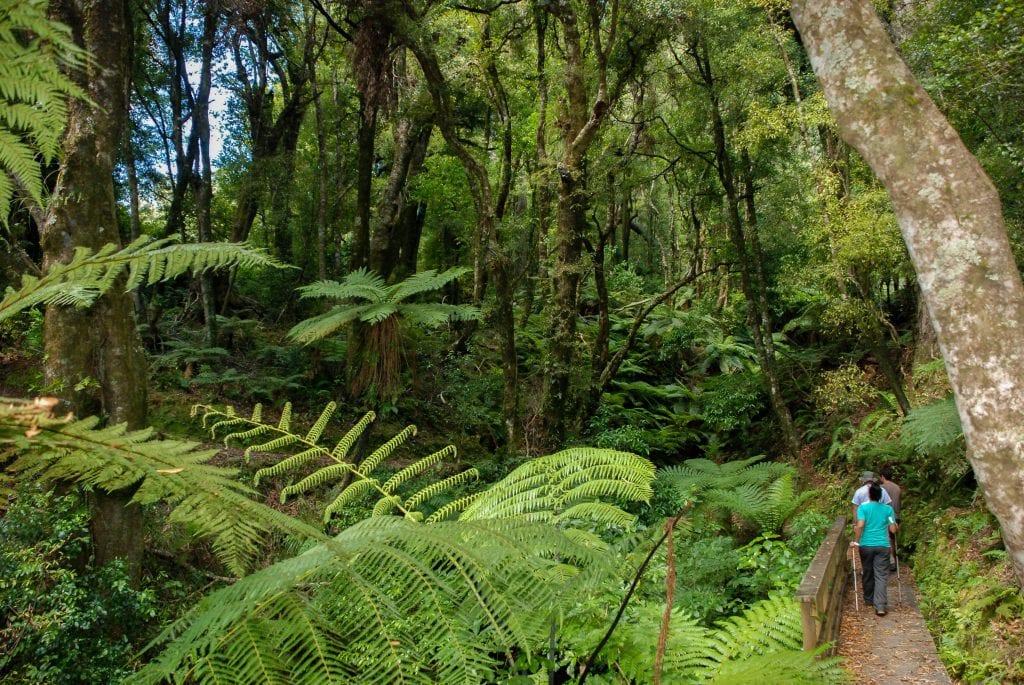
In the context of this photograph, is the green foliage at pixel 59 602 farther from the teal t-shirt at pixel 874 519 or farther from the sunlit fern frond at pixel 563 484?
the teal t-shirt at pixel 874 519

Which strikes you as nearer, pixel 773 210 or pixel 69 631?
pixel 69 631

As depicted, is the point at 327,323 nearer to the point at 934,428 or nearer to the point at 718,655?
the point at 718,655

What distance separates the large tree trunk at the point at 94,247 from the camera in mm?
5609

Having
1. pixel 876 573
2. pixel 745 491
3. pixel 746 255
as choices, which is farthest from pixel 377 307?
pixel 746 255

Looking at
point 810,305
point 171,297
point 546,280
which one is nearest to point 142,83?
point 171,297

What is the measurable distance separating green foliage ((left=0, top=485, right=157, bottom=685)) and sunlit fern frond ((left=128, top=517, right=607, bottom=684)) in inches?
163

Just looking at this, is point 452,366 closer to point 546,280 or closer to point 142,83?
point 546,280

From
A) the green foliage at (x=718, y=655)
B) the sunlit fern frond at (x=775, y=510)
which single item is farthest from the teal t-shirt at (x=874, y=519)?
the green foliage at (x=718, y=655)

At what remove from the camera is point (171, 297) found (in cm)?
1625

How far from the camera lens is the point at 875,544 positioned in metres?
7.09

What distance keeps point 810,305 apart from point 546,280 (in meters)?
6.85

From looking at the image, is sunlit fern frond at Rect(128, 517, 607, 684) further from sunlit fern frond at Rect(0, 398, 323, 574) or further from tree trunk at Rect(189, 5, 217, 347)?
tree trunk at Rect(189, 5, 217, 347)

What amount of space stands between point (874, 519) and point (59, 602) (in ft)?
25.0

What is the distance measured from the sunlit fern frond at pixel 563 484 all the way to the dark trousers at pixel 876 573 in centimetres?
552
